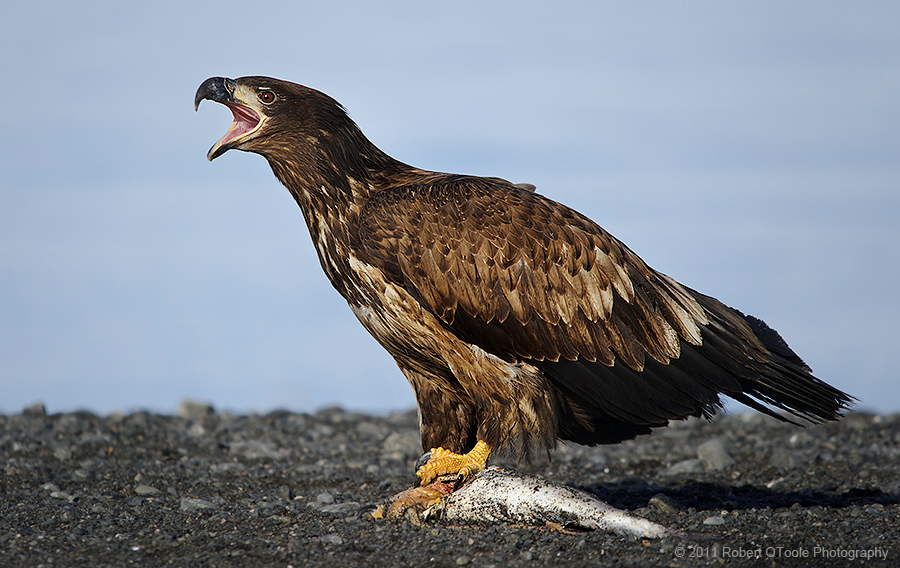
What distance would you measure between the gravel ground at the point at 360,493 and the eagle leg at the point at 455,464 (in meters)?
0.53

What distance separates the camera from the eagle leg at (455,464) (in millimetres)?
6863

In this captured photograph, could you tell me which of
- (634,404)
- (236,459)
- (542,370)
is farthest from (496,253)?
(236,459)

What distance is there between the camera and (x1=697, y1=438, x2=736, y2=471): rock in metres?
Answer: 9.69

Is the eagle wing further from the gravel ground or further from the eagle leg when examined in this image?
the gravel ground

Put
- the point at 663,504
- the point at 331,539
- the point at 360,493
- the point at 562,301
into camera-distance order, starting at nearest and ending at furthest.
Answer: the point at 331,539 < the point at 562,301 < the point at 663,504 < the point at 360,493

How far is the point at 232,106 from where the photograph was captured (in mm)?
7379

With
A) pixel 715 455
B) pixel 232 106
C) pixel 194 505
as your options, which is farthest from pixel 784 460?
pixel 232 106

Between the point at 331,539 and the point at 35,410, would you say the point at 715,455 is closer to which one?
the point at 331,539

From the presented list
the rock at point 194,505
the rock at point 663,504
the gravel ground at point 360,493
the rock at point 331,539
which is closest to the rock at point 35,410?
the gravel ground at point 360,493

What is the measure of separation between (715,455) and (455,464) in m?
3.98

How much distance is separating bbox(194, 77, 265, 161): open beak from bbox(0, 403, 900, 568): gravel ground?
9.54 ft

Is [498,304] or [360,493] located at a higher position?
[498,304]

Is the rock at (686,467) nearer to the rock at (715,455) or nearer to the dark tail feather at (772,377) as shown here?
the rock at (715,455)

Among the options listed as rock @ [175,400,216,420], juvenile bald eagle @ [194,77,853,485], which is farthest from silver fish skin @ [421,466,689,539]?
rock @ [175,400,216,420]
